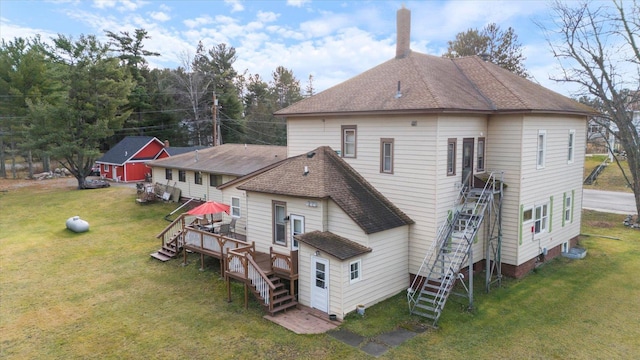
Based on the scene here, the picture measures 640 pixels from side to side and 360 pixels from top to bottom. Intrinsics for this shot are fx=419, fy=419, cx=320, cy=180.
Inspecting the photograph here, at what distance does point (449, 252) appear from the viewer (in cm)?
1302

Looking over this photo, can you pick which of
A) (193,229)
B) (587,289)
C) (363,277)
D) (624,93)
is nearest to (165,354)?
(363,277)

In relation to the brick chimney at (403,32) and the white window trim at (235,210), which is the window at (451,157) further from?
the white window trim at (235,210)

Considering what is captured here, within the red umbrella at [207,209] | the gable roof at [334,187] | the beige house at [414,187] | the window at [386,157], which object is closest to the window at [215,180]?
the red umbrella at [207,209]

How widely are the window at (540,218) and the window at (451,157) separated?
4.28 m

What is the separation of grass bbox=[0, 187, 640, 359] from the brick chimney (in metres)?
9.69

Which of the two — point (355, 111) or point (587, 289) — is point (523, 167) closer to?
point (587, 289)

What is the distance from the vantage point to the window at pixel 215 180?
81.2 ft

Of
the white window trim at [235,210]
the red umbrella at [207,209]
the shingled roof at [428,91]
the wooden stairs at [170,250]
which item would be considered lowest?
the wooden stairs at [170,250]

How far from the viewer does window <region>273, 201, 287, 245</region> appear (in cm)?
1430

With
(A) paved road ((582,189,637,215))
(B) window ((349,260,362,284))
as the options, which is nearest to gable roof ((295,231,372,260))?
(B) window ((349,260,362,284))

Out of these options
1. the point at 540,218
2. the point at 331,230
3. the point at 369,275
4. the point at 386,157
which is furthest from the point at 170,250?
the point at 540,218

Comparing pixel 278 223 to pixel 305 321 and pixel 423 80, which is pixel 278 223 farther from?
pixel 423 80

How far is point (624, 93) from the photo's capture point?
24.0 meters

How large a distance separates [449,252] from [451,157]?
308 cm
